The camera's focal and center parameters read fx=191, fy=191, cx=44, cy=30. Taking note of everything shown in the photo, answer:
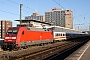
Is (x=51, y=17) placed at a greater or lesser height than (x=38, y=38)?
greater

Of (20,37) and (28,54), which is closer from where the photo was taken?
(28,54)

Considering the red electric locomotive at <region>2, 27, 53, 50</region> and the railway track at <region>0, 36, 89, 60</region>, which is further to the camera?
the red electric locomotive at <region>2, 27, 53, 50</region>

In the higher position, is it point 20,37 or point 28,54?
point 20,37

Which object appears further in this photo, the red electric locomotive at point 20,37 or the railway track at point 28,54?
the red electric locomotive at point 20,37

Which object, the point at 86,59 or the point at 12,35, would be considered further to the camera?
the point at 12,35

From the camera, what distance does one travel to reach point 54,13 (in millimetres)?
101000

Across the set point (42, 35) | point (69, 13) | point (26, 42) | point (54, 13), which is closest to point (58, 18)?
point (54, 13)

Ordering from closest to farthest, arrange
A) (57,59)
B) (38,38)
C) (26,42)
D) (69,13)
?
1. (57,59)
2. (26,42)
3. (38,38)
4. (69,13)

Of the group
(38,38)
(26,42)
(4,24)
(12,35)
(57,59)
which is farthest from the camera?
(4,24)

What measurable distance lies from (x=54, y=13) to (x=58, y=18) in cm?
340

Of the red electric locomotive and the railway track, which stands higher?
the red electric locomotive

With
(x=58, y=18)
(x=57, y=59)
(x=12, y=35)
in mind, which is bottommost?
(x=57, y=59)

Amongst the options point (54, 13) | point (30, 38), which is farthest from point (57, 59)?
point (54, 13)

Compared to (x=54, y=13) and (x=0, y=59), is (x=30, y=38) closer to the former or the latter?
(x=0, y=59)
